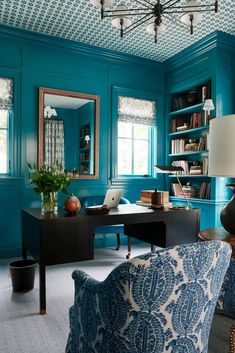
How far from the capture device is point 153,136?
493cm

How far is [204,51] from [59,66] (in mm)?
2086

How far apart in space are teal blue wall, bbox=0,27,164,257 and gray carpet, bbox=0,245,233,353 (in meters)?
1.10

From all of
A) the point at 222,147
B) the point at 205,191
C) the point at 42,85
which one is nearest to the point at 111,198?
the point at 222,147

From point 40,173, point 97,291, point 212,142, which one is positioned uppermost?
point 212,142

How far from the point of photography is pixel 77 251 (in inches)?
90.0

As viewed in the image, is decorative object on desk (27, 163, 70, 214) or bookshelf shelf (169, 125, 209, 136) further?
bookshelf shelf (169, 125, 209, 136)

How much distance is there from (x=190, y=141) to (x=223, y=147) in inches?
118

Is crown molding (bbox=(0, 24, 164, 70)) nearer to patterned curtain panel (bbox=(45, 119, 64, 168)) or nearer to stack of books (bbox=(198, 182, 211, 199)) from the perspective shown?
patterned curtain panel (bbox=(45, 119, 64, 168))

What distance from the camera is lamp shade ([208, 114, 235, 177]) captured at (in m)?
1.51

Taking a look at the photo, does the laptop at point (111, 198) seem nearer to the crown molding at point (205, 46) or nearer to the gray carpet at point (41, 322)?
the gray carpet at point (41, 322)

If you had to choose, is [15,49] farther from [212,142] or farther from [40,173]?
[212,142]

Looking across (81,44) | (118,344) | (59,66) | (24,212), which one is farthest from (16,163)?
(118,344)

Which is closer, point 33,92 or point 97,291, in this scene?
point 97,291

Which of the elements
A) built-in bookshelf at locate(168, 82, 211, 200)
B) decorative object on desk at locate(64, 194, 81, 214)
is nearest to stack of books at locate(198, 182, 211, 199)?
built-in bookshelf at locate(168, 82, 211, 200)
